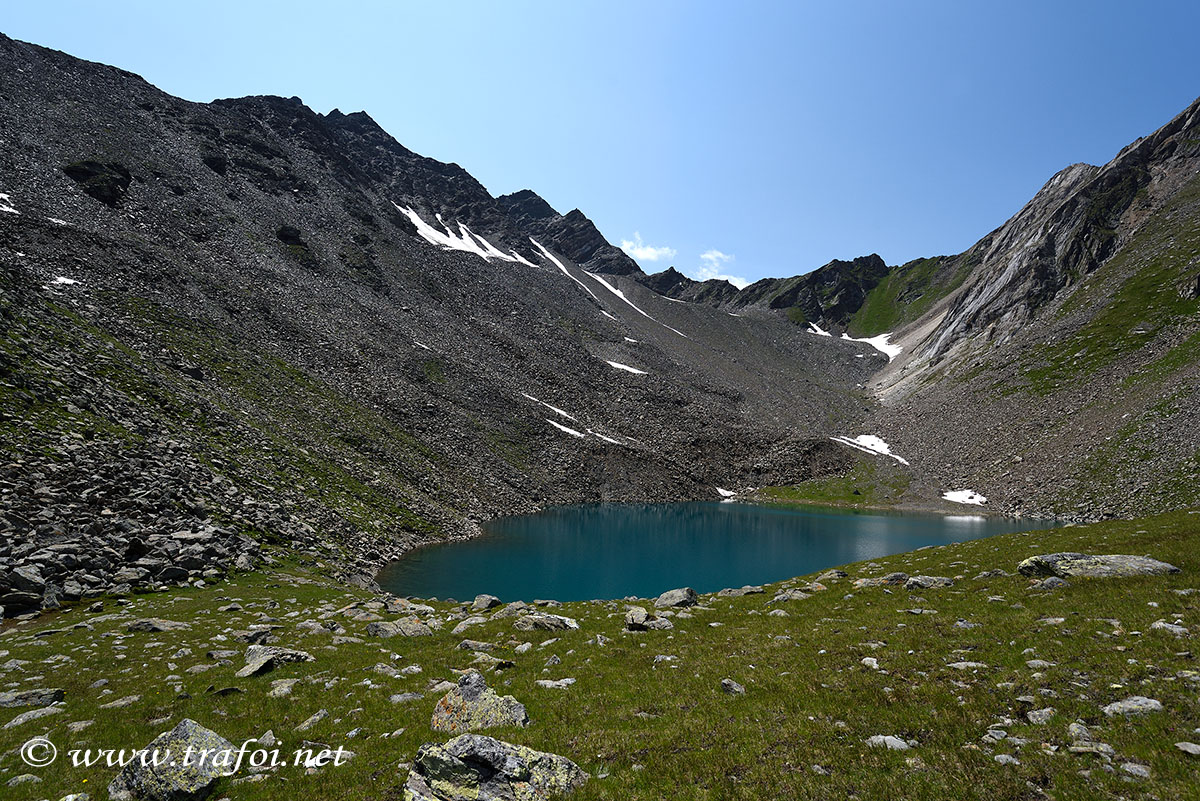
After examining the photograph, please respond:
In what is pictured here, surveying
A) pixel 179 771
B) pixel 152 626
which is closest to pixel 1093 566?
pixel 179 771

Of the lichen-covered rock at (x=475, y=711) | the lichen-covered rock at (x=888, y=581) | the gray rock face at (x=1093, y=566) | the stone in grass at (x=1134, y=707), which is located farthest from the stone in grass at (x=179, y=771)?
the gray rock face at (x=1093, y=566)

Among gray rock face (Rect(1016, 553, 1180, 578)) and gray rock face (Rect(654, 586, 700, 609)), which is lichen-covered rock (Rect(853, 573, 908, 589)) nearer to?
gray rock face (Rect(1016, 553, 1180, 578))

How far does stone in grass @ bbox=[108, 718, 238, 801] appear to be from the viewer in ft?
29.1

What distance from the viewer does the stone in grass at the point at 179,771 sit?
29.1ft

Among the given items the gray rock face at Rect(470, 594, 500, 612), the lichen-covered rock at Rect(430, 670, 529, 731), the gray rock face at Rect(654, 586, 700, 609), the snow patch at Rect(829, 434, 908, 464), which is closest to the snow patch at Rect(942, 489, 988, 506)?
the snow patch at Rect(829, 434, 908, 464)

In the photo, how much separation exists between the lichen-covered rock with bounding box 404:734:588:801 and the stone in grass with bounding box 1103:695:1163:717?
961 centimetres

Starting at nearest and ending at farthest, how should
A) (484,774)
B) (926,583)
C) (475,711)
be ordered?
1. (484,774)
2. (475,711)
3. (926,583)

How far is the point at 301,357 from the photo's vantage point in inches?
3142

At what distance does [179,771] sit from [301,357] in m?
81.4

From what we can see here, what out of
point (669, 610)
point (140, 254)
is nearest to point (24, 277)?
point (140, 254)

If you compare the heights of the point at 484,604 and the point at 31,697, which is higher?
the point at 31,697

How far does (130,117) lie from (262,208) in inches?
1311

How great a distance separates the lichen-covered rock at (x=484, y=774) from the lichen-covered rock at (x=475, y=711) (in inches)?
97.5

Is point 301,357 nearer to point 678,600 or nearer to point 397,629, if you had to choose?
point 397,629
